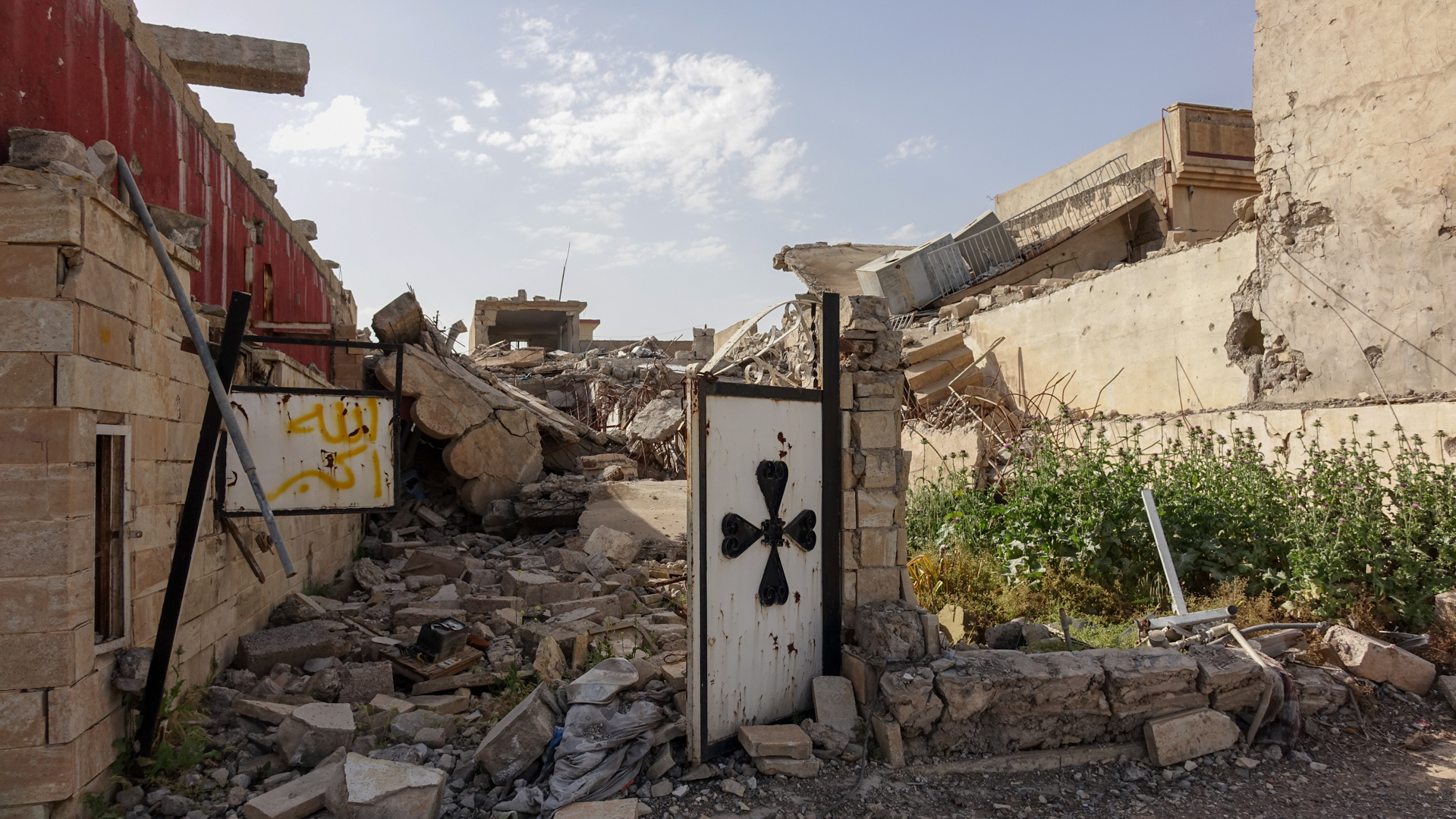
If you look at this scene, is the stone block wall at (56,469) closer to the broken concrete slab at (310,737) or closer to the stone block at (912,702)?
the broken concrete slab at (310,737)

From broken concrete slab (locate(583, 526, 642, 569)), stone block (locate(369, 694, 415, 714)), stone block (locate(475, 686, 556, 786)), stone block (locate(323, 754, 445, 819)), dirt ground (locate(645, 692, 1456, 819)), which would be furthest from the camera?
broken concrete slab (locate(583, 526, 642, 569))

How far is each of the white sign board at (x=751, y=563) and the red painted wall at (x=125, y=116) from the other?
332cm

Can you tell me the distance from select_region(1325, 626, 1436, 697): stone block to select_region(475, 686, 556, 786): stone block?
511 centimetres

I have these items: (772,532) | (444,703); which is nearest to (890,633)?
(772,532)

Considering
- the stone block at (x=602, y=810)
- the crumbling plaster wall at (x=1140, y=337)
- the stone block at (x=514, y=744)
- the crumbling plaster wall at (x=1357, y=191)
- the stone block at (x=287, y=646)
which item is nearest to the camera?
the stone block at (x=602, y=810)

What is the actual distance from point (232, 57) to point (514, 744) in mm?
6031

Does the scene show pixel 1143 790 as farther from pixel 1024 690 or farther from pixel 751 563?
pixel 751 563

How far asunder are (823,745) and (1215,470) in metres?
4.86

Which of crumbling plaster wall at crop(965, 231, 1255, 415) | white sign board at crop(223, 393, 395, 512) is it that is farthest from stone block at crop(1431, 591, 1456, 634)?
white sign board at crop(223, 393, 395, 512)

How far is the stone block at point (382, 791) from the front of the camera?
3.60 meters

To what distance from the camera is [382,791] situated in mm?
3664

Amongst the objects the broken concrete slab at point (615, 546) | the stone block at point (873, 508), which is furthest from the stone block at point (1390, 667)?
the broken concrete slab at point (615, 546)

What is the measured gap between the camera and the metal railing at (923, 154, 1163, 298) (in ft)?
52.0

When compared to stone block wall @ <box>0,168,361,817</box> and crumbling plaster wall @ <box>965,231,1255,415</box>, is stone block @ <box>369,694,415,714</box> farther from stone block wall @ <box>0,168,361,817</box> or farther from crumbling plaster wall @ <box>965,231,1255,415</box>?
crumbling plaster wall @ <box>965,231,1255,415</box>
